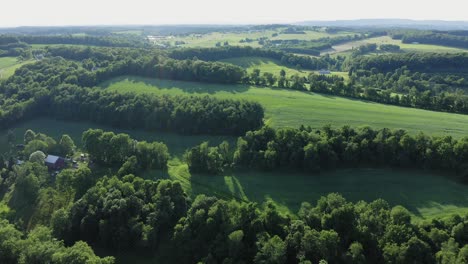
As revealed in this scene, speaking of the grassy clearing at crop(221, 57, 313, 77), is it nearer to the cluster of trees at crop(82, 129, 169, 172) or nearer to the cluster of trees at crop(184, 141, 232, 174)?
the cluster of trees at crop(184, 141, 232, 174)

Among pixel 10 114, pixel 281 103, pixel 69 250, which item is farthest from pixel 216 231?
pixel 10 114

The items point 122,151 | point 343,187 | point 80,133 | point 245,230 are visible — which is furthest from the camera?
point 80,133

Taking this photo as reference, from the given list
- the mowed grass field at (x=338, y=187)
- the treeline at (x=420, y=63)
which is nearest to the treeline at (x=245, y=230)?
the mowed grass field at (x=338, y=187)

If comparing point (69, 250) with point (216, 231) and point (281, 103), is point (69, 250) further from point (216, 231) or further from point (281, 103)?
point (281, 103)

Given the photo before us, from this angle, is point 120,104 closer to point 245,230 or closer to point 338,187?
point 245,230

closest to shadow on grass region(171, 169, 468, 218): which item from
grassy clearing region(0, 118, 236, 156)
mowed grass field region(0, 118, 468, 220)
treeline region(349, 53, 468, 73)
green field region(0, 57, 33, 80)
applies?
mowed grass field region(0, 118, 468, 220)

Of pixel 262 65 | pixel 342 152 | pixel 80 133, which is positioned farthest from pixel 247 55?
pixel 342 152
